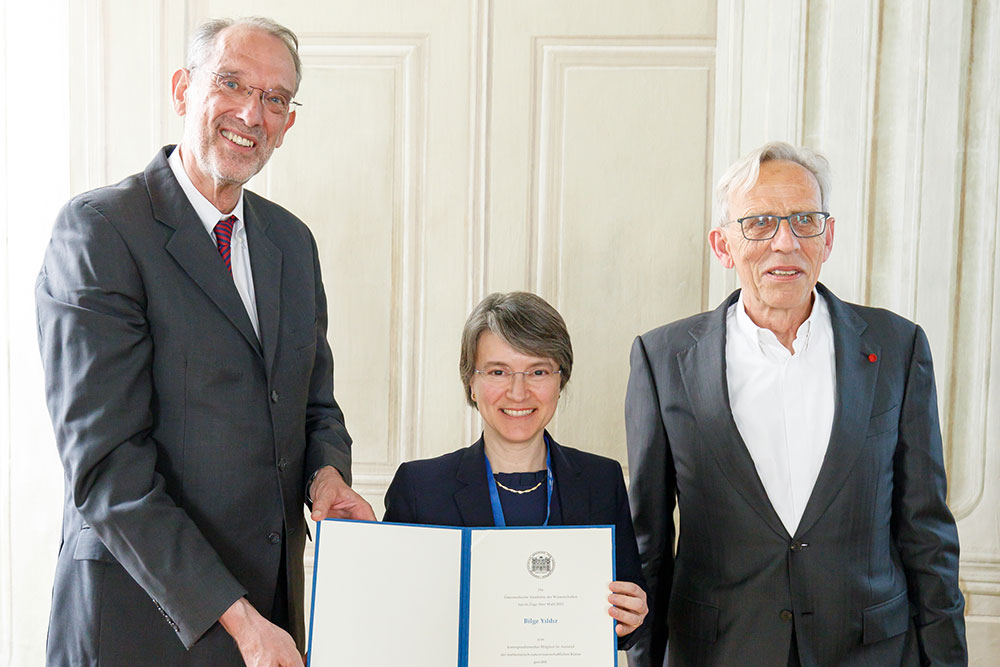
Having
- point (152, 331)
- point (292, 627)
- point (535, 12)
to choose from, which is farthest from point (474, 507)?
point (535, 12)

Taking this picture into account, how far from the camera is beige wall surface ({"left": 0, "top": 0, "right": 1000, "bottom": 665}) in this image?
2.67 meters

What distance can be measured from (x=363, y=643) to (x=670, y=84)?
6.72 feet

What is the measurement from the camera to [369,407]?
9.57 feet

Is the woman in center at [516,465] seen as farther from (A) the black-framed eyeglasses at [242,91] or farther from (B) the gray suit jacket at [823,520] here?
(A) the black-framed eyeglasses at [242,91]

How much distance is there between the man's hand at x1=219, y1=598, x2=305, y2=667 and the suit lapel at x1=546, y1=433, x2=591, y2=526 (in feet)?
2.15

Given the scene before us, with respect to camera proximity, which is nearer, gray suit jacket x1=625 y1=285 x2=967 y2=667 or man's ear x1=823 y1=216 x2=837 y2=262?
gray suit jacket x1=625 y1=285 x2=967 y2=667

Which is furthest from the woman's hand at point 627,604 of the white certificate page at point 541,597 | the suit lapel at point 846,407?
the suit lapel at point 846,407

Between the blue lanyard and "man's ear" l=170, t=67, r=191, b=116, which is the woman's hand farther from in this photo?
"man's ear" l=170, t=67, r=191, b=116

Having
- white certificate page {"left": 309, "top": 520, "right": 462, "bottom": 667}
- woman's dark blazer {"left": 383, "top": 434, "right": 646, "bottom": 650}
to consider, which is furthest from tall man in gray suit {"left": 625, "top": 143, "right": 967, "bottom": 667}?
white certificate page {"left": 309, "top": 520, "right": 462, "bottom": 667}

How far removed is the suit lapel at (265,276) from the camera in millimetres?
1838

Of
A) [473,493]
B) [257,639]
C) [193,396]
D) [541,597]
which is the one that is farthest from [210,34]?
[541,597]

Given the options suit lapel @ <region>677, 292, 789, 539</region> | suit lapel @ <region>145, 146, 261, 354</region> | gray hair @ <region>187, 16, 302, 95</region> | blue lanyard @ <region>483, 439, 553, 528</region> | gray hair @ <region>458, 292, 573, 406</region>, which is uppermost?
gray hair @ <region>187, 16, 302, 95</region>

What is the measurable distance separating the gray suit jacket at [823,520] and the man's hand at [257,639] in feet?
2.85

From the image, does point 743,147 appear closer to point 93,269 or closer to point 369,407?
point 369,407
